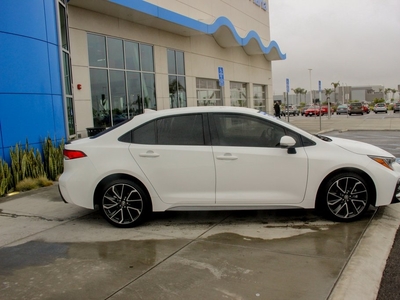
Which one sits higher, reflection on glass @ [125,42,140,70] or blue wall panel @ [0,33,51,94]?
reflection on glass @ [125,42,140,70]

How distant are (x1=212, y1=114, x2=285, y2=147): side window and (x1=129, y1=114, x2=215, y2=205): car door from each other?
0.77 feet

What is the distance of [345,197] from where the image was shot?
5.14m

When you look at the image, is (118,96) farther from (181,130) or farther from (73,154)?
(181,130)

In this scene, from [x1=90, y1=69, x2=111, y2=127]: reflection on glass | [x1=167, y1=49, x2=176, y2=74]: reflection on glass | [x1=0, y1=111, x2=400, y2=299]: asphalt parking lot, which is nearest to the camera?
[x1=0, y1=111, x2=400, y2=299]: asphalt parking lot

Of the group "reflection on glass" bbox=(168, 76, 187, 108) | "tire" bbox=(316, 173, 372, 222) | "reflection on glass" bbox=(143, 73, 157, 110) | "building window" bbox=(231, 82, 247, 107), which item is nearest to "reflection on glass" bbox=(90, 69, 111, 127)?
"reflection on glass" bbox=(143, 73, 157, 110)

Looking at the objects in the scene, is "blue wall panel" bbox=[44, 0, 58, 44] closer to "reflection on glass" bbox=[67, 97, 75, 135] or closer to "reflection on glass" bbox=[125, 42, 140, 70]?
"reflection on glass" bbox=[67, 97, 75, 135]

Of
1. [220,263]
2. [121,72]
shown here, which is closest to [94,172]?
[220,263]

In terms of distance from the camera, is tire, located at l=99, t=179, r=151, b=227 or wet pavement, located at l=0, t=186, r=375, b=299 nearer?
wet pavement, located at l=0, t=186, r=375, b=299

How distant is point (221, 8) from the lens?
74.8ft

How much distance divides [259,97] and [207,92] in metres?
8.97

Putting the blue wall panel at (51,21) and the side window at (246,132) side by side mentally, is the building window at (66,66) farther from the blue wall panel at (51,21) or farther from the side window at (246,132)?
the side window at (246,132)

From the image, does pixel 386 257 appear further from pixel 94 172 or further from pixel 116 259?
pixel 94 172

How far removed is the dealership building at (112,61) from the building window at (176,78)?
0.05m

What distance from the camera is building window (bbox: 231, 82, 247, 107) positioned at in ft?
82.4
